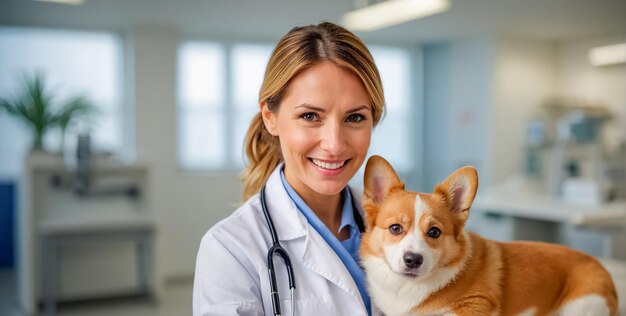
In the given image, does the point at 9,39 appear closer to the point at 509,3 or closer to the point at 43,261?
the point at 43,261

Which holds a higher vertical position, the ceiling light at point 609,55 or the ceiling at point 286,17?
the ceiling at point 286,17

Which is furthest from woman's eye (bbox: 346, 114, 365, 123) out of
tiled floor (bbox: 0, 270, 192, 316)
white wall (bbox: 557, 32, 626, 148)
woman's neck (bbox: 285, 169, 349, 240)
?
white wall (bbox: 557, 32, 626, 148)

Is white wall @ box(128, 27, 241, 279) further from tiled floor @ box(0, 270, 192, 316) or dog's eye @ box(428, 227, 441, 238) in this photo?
dog's eye @ box(428, 227, 441, 238)

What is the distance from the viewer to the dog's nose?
3.14 feet

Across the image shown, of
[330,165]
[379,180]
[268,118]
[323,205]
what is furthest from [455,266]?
[268,118]

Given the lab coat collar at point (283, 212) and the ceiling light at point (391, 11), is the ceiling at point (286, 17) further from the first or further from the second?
the lab coat collar at point (283, 212)

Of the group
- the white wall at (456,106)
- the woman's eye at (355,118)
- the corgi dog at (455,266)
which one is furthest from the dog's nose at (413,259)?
the white wall at (456,106)

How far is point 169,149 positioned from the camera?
6535mm

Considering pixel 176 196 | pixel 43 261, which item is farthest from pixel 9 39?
→ pixel 43 261

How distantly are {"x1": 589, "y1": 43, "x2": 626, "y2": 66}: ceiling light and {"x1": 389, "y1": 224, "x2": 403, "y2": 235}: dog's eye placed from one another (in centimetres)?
700

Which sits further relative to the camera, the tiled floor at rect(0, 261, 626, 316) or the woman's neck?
the tiled floor at rect(0, 261, 626, 316)

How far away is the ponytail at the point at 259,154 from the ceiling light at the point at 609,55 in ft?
22.3

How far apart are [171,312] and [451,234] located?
4.30m

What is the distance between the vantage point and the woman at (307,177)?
3.67 ft
